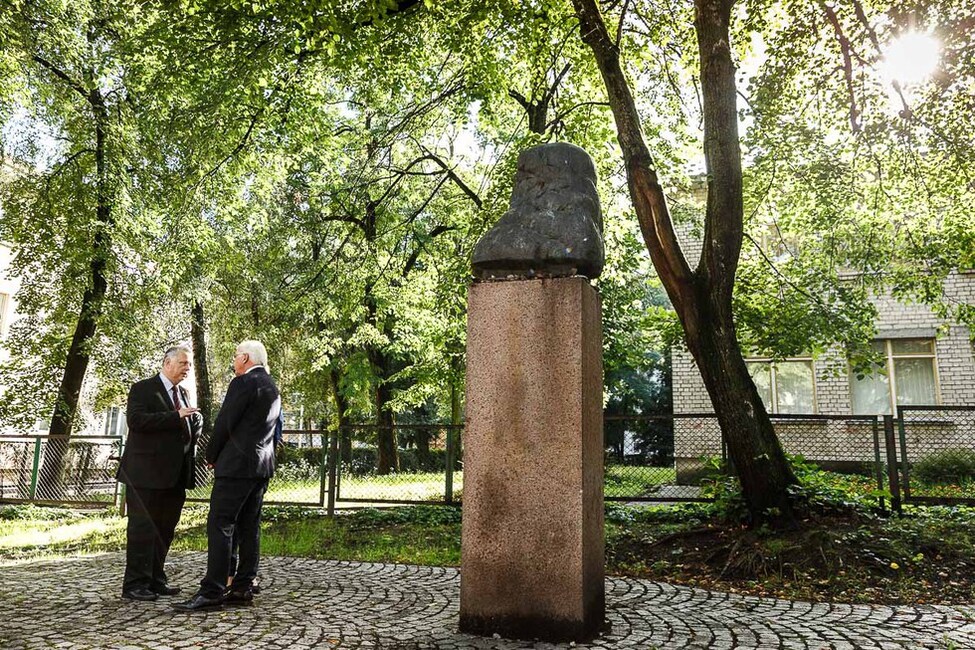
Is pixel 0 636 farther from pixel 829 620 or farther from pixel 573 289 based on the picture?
pixel 829 620

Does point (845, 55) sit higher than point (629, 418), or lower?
higher

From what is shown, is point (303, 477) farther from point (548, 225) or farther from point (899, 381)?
point (899, 381)

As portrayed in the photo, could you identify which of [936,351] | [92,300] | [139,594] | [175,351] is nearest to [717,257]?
[175,351]

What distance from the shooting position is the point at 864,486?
9.12 metres

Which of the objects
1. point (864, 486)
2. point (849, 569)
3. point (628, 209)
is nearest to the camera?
point (849, 569)

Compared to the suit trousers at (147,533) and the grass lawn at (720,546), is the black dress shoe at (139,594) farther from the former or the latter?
the grass lawn at (720,546)

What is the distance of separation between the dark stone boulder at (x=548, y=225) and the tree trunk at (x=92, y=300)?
43.4 feet

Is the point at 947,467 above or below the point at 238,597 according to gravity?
above

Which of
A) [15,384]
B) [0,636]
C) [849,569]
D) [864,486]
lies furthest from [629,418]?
[15,384]

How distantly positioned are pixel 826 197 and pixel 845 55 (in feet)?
7.68

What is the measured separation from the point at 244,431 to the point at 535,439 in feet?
7.46

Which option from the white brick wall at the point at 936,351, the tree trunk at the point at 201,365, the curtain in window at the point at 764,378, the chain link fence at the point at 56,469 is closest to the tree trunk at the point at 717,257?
the white brick wall at the point at 936,351

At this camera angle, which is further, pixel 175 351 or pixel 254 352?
pixel 175 351

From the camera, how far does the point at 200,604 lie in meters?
5.06
